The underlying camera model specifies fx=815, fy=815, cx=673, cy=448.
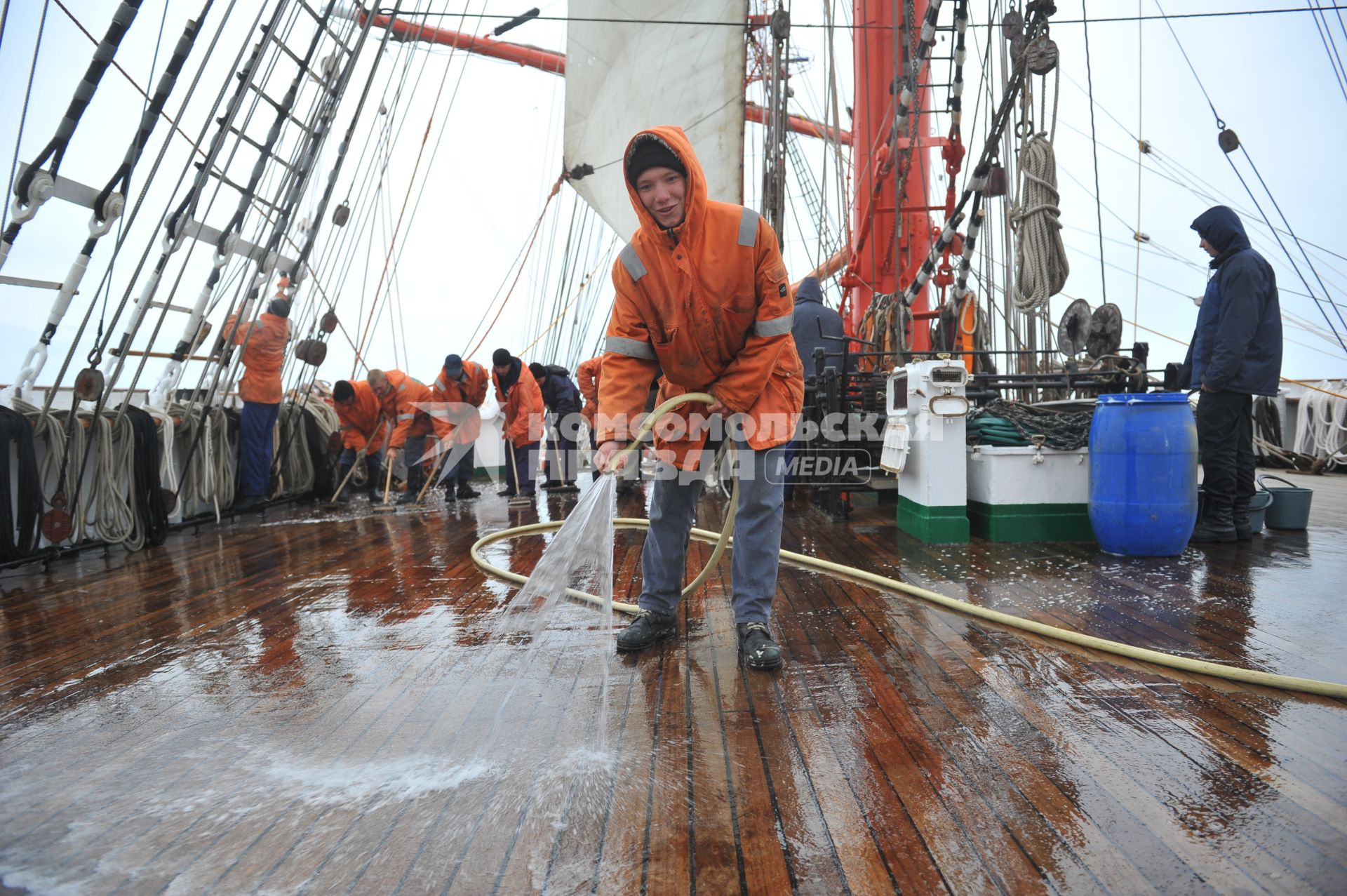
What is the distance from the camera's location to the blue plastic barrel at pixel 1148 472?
3.65 m

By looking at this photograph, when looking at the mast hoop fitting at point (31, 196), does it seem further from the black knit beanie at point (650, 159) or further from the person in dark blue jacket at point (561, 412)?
the person in dark blue jacket at point (561, 412)

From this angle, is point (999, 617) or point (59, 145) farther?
point (59, 145)

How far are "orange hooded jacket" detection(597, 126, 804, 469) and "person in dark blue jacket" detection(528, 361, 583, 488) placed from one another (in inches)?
224

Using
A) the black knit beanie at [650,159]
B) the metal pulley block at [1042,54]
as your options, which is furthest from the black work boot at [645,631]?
the metal pulley block at [1042,54]

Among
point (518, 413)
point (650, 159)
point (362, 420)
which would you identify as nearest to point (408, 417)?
point (362, 420)

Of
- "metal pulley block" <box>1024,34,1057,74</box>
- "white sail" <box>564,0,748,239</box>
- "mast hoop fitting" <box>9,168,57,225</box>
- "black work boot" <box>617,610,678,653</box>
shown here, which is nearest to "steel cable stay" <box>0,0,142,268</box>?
"mast hoop fitting" <box>9,168,57,225</box>

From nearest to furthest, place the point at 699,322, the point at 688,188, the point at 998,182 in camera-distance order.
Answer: the point at 688,188 → the point at 699,322 → the point at 998,182

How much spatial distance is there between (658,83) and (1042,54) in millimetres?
9512

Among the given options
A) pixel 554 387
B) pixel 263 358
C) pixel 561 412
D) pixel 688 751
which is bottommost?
pixel 688 751

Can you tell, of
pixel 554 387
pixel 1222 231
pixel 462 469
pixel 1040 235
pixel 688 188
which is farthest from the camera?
pixel 554 387

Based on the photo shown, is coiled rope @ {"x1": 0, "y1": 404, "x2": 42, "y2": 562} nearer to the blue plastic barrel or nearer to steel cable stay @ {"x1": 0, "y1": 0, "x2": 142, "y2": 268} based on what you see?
steel cable stay @ {"x1": 0, "y1": 0, "x2": 142, "y2": 268}

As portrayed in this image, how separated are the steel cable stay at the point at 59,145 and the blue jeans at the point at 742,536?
3.92 meters

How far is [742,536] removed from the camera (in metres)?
2.60

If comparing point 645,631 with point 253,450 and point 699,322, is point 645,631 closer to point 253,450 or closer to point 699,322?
point 699,322
